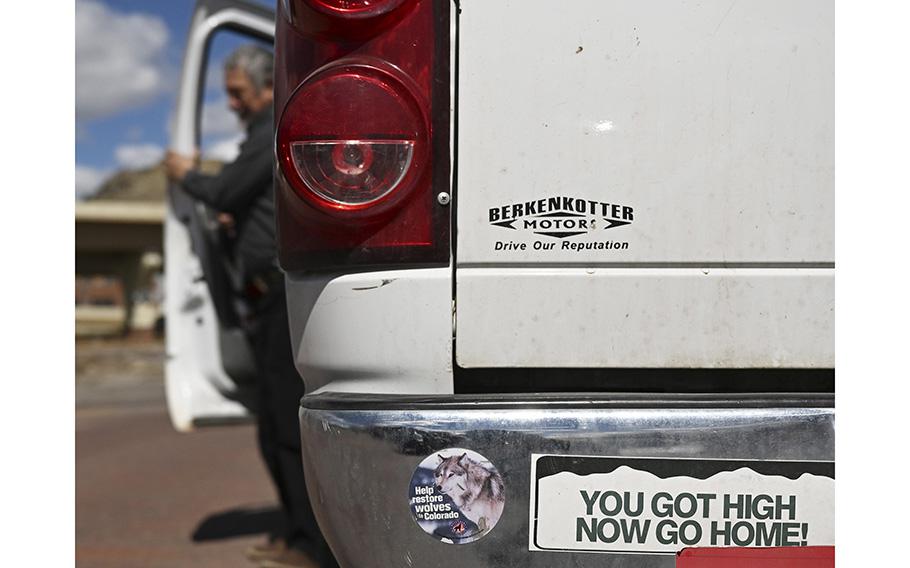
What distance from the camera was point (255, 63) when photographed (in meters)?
3.74

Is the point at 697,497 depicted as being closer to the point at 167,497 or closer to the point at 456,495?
the point at 456,495

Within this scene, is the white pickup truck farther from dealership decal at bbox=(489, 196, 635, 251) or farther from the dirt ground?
Result: the dirt ground

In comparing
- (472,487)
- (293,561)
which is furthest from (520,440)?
(293,561)

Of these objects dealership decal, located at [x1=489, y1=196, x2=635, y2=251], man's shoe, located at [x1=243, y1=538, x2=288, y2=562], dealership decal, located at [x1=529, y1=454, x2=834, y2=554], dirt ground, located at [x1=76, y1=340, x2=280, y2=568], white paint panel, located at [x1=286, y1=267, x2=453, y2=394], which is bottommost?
dirt ground, located at [x1=76, y1=340, x2=280, y2=568]

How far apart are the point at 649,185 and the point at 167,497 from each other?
450cm

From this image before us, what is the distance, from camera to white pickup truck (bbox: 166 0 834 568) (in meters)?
1.53

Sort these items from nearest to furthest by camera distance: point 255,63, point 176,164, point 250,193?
1. point 250,193
2. point 176,164
3. point 255,63

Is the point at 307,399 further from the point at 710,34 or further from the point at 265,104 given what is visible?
the point at 265,104

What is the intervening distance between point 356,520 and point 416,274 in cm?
43

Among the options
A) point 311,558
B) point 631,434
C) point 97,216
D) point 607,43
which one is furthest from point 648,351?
point 97,216

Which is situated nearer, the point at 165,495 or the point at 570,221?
the point at 570,221

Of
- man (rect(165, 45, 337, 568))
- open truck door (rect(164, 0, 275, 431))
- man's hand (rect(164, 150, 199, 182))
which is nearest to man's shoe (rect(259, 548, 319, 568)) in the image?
man (rect(165, 45, 337, 568))

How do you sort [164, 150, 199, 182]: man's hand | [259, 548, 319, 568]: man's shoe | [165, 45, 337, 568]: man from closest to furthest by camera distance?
1. [165, 45, 337, 568]: man
2. [259, 548, 319, 568]: man's shoe
3. [164, 150, 199, 182]: man's hand

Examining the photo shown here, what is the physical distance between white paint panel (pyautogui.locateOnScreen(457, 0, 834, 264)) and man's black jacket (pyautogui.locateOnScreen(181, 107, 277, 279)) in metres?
1.91
